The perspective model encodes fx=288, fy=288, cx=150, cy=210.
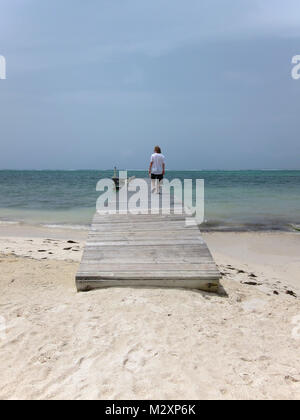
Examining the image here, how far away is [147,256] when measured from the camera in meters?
5.51

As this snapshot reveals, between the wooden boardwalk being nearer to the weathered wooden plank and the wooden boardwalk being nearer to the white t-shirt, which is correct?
the weathered wooden plank

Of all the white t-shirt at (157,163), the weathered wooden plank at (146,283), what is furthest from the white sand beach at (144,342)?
the white t-shirt at (157,163)

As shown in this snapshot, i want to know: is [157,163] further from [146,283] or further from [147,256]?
[146,283]

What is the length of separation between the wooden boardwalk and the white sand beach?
0.76 feet

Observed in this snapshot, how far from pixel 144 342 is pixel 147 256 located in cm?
225

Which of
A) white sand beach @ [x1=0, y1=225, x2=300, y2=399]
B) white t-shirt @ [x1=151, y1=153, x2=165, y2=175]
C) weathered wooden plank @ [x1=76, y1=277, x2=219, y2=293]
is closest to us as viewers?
white sand beach @ [x1=0, y1=225, x2=300, y2=399]

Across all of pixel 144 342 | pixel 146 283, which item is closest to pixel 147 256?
pixel 146 283

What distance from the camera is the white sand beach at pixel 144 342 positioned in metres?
2.63

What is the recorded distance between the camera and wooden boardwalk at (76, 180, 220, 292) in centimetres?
494

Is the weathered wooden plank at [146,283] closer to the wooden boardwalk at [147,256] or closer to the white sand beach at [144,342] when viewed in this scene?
the wooden boardwalk at [147,256]

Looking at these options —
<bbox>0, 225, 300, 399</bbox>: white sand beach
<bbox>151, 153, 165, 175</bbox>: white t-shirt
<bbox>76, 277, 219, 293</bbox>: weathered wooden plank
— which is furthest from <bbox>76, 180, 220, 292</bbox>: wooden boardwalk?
<bbox>151, 153, 165, 175</bbox>: white t-shirt

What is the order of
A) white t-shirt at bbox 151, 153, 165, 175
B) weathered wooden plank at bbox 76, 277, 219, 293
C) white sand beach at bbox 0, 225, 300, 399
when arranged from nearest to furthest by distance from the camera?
white sand beach at bbox 0, 225, 300, 399, weathered wooden plank at bbox 76, 277, 219, 293, white t-shirt at bbox 151, 153, 165, 175

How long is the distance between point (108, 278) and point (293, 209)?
16390mm

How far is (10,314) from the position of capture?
13.7ft
